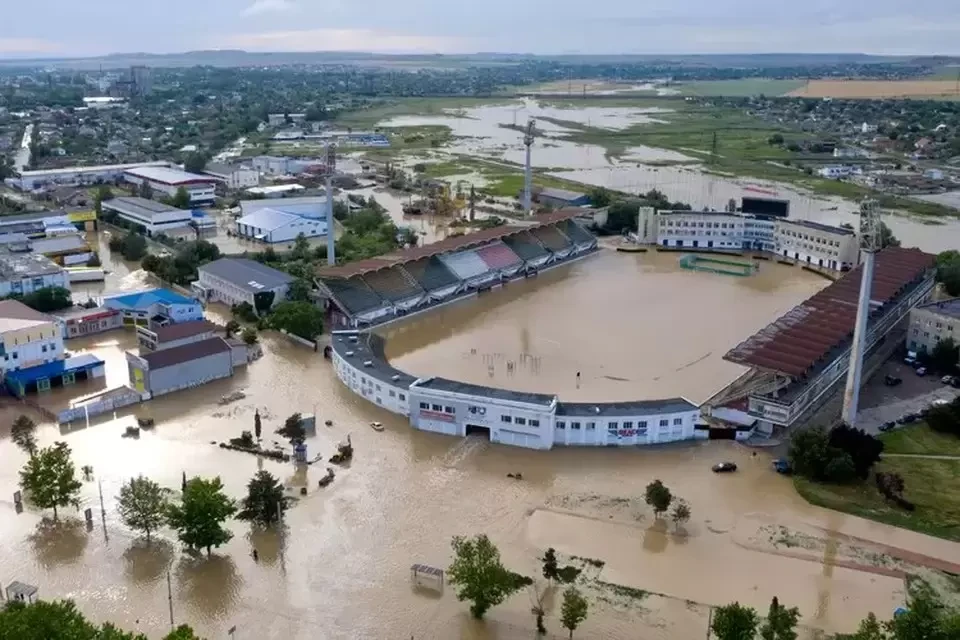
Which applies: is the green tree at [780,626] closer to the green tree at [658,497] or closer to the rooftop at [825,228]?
the green tree at [658,497]

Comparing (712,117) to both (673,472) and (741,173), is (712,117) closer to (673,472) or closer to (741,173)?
(741,173)

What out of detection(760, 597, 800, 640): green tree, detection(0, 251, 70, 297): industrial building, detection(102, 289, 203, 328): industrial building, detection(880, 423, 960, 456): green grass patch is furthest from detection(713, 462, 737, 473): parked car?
Result: detection(0, 251, 70, 297): industrial building

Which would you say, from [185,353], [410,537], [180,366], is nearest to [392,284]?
[185,353]

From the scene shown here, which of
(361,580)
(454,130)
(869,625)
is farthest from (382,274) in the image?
(454,130)

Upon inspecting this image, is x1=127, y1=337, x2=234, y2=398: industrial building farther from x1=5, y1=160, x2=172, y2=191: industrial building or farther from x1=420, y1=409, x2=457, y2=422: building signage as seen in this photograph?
x1=5, y1=160, x2=172, y2=191: industrial building

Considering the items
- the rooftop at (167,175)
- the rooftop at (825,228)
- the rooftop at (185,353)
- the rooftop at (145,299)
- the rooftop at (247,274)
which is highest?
the rooftop at (167,175)

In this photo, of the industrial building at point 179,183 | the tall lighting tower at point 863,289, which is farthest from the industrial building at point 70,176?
the tall lighting tower at point 863,289
